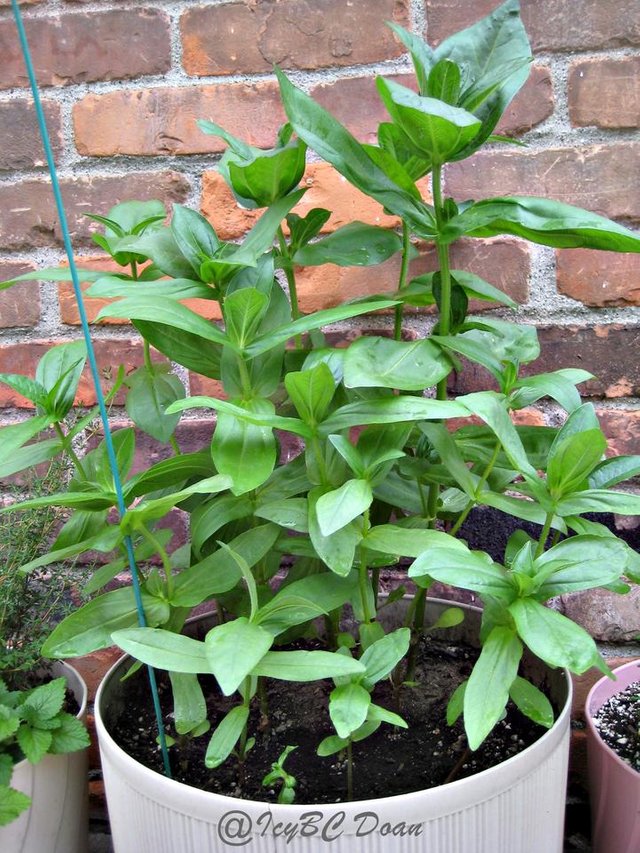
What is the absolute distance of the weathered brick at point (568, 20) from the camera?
0.91 meters

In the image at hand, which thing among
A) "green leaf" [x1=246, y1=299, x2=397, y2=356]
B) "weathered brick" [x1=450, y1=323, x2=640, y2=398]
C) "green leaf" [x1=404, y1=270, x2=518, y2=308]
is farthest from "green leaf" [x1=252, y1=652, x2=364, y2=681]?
"weathered brick" [x1=450, y1=323, x2=640, y2=398]

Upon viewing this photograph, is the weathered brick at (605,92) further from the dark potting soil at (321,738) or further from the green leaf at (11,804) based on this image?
the green leaf at (11,804)

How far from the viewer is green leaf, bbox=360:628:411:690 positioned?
0.61 metres

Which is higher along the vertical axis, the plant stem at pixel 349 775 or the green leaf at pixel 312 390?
the green leaf at pixel 312 390

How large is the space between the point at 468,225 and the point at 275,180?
0.17 metres

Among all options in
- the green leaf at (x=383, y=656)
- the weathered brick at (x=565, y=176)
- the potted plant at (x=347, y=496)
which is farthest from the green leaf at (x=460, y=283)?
the green leaf at (x=383, y=656)

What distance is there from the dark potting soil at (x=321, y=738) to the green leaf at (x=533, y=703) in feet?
0.26

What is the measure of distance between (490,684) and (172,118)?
75 cm

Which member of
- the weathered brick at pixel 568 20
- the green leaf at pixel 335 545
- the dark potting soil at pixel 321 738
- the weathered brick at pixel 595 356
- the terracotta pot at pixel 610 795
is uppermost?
the weathered brick at pixel 568 20

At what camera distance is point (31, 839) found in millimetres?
777

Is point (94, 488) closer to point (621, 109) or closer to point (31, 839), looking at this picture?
point (31, 839)

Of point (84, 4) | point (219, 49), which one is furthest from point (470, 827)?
point (84, 4)

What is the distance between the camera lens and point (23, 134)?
99cm

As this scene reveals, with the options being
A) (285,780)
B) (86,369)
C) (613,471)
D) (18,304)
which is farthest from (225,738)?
(18,304)
